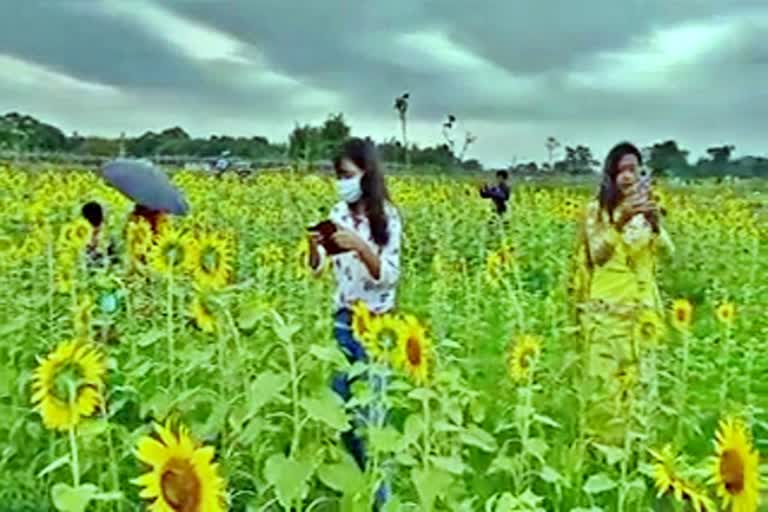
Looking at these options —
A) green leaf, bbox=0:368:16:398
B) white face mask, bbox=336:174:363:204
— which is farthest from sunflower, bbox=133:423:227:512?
white face mask, bbox=336:174:363:204

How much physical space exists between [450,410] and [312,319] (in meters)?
1.60

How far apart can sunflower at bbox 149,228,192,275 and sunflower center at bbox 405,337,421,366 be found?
0.65m

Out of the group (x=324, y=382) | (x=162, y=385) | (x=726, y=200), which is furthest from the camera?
(x=726, y=200)

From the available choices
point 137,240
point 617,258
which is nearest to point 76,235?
point 137,240

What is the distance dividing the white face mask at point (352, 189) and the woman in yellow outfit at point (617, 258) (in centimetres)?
81

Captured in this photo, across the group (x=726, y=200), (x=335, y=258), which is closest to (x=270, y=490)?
(x=335, y=258)


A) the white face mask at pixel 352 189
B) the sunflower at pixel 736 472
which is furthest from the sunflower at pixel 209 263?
the sunflower at pixel 736 472

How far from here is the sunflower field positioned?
2.18 m

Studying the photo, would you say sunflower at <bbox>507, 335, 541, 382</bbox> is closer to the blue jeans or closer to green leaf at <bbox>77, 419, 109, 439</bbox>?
the blue jeans

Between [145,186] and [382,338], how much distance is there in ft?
10.0

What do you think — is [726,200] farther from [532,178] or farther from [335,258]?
[335,258]

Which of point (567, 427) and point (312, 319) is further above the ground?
point (312, 319)

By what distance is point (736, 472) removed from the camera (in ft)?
6.11

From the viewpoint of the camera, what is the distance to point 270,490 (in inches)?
107
